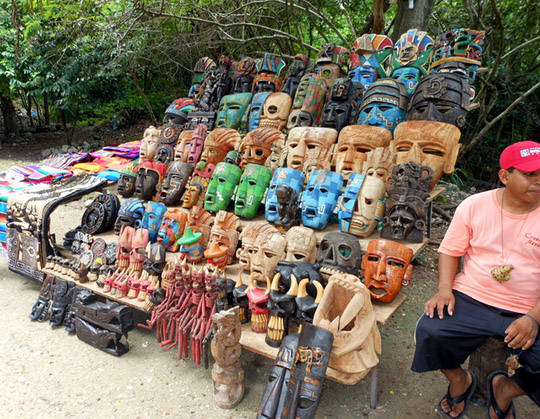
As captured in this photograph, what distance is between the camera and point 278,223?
383cm

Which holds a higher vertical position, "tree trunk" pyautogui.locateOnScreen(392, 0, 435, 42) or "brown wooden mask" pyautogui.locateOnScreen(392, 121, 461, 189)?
"tree trunk" pyautogui.locateOnScreen(392, 0, 435, 42)

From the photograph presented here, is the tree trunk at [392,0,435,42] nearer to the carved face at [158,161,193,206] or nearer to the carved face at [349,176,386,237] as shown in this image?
the carved face at [349,176,386,237]

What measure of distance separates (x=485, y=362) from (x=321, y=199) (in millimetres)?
1890

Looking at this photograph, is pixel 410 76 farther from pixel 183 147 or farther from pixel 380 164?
pixel 183 147

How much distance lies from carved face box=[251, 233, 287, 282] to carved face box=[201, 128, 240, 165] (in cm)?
178

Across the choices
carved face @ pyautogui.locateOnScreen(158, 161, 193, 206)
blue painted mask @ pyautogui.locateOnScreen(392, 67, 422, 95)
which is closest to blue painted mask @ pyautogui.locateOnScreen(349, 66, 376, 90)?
blue painted mask @ pyautogui.locateOnScreen(392, 67, 422, 95)

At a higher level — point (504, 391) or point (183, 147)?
point (183, 147)

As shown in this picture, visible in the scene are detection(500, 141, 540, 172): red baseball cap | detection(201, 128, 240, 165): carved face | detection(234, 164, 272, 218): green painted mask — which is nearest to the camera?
detection(500, 141, 540, 172): red baseball cap

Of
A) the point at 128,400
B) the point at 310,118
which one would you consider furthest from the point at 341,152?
the point at 128,400

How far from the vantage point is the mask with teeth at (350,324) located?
8.37 feet

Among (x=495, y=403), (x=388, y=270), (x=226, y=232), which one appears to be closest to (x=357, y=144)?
(x=388, y=270)

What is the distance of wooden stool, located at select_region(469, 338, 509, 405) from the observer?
2.82 metres

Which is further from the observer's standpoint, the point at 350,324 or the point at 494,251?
the point at 350,324

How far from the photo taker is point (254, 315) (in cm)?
319
